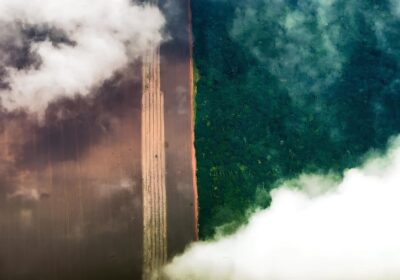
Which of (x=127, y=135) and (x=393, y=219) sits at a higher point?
(x=127, y=135)

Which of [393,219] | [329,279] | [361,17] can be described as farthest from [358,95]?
[329,279]

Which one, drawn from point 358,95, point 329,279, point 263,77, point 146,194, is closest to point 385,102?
point 358,95

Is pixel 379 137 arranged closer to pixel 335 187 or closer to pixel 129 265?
pixel 335 187

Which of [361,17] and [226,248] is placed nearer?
[226,248]

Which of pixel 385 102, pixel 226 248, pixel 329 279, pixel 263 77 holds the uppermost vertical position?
pixel 263 77

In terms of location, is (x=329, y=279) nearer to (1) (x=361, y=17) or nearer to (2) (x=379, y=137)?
(2) (x=379, y=137)

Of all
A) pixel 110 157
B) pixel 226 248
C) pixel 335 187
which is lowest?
pixel 226 248
